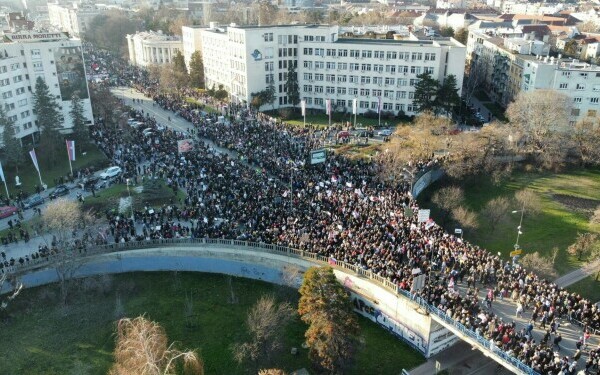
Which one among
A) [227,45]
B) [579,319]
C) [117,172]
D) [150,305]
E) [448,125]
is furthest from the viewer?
[227,45]

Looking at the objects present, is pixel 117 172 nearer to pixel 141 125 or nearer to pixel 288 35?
pixel 141 125

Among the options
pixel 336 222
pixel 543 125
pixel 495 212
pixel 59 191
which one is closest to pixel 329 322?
pixel 336 222

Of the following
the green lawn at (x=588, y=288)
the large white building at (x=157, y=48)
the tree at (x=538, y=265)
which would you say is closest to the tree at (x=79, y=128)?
the large white building at (x=157, y=48)

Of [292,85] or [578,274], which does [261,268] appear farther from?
[292,85]

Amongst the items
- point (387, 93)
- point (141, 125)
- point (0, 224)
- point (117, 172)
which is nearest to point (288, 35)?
point (387, 93)

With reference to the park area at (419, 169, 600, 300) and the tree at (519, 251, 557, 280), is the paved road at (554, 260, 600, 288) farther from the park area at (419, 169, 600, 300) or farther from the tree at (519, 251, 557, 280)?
the tree at (519, 251, 557, 280)

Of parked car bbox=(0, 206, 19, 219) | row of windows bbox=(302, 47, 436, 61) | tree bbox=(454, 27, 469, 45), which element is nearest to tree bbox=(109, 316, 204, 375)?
parked car bbox=(0, 206, 19, 219)

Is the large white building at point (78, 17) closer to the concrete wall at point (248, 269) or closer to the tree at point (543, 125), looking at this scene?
the concrete wall at point (248, 269)
